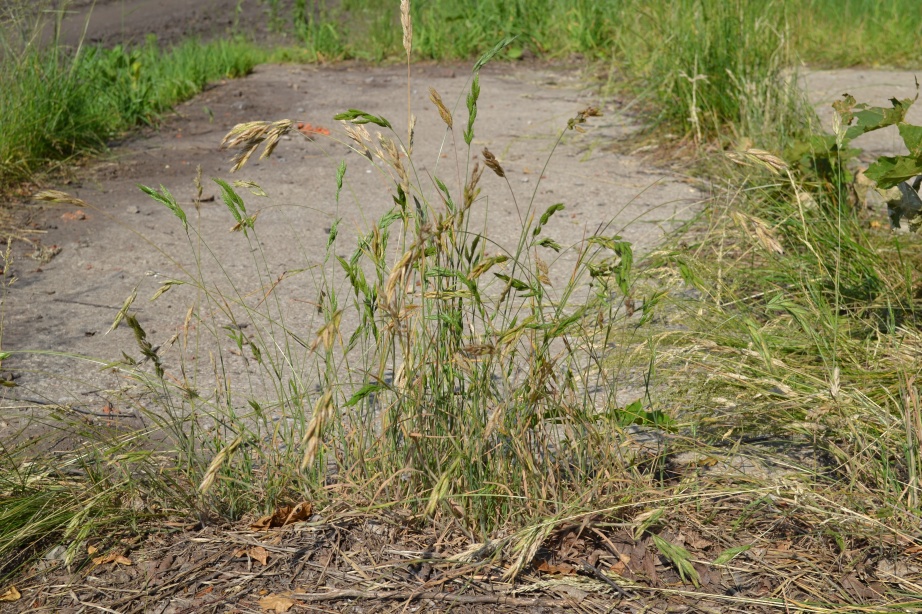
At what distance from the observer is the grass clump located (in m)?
4.46

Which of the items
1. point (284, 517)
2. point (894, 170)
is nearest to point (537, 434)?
point (284, 517)

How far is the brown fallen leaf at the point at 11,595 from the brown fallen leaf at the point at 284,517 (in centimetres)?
51

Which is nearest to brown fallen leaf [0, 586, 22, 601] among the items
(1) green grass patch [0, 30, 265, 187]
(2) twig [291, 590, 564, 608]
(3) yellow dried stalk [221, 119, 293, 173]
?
(2) twig [291, 590, 564, 608]

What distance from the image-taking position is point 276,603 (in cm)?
188

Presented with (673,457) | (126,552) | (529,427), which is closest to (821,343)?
(673,457)

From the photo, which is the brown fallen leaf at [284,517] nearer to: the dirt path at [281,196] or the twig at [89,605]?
the twig at [89,605]

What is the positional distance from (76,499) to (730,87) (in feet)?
12.9

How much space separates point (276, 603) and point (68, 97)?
12.6 feet

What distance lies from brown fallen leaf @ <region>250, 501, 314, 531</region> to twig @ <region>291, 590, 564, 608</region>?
0.77 ft

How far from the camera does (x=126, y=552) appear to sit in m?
2.04

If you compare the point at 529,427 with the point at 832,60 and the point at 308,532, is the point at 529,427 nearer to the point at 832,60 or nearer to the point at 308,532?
the point at 308,532

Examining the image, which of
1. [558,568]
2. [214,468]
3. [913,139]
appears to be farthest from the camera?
[913,139]

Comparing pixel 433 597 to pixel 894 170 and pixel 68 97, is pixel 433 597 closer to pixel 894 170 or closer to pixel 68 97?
pixel 894 170

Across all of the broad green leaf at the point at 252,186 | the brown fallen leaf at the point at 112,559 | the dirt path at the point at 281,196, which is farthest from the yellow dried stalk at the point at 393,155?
the brown fallen leaf at the point at 112,559
